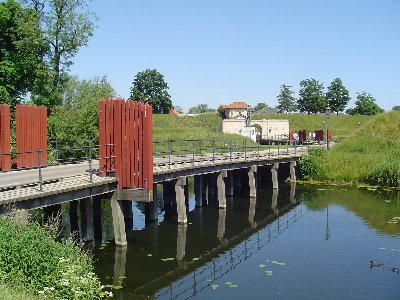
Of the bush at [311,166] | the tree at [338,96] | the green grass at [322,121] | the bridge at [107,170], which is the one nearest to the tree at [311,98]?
the tree at [338,96]

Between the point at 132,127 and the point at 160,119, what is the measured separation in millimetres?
61947

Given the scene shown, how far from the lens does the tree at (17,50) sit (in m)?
31.7

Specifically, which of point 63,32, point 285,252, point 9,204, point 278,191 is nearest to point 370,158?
point 278,191

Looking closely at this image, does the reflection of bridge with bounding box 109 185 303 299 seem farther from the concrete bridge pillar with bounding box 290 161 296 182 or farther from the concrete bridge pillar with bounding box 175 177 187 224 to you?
the concrete bridge pillar with bounding box 290 161 296 182

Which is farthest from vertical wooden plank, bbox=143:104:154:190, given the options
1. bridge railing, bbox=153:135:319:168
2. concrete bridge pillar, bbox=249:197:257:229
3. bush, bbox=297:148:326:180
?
bush, bbox=297:148:326:180

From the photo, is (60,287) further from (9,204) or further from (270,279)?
(270,279)

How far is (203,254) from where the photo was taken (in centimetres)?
1794

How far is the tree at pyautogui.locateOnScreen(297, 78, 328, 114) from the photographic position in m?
103

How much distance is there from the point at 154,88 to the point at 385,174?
88.0m

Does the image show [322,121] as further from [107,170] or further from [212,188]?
[107,170]

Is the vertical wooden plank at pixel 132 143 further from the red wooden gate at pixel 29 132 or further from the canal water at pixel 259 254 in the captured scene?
the red wooden gate at pixel 29 132

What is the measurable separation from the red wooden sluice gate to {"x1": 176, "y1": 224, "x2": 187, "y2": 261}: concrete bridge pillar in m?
2.63

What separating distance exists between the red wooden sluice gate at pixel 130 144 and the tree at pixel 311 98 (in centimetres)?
8973

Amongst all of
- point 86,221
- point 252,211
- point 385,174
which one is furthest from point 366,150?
point 86,221
